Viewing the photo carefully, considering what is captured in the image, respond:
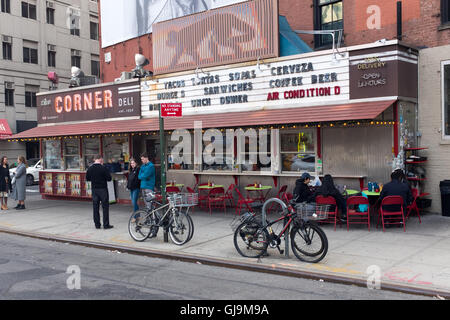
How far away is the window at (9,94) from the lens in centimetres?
3142

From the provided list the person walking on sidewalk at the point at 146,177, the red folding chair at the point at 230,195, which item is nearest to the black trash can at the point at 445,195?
the red folding chair at the point at 230,195

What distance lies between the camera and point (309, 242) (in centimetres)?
766

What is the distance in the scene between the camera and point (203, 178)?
48.5 ft

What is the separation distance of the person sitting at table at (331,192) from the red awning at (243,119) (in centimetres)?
144

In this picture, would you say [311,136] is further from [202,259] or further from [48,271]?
[48,271]

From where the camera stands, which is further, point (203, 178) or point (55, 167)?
point (55, 167)

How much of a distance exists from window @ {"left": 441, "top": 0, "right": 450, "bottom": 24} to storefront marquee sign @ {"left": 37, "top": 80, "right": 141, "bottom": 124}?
982 cm

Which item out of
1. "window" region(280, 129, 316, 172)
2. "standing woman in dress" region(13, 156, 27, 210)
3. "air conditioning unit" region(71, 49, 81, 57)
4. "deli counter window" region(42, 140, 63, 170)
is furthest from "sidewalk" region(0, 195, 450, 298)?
"air conditioning unit" region(71, 49, 81, 57)

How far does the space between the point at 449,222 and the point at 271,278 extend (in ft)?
18.8

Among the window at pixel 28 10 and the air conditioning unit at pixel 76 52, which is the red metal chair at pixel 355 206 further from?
the air conditioning unit at pixel 76 52

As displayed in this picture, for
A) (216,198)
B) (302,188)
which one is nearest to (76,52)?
(216,198)

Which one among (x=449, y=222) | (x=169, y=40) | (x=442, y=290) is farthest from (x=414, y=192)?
(x=169, y=40)

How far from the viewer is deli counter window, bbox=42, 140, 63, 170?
18.8 metres

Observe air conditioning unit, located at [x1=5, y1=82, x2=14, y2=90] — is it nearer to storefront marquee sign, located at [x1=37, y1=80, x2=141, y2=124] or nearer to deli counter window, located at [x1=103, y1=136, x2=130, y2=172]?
storefront marquee sign, located at [x1=37, y1=80, x2=141, y2=124]
